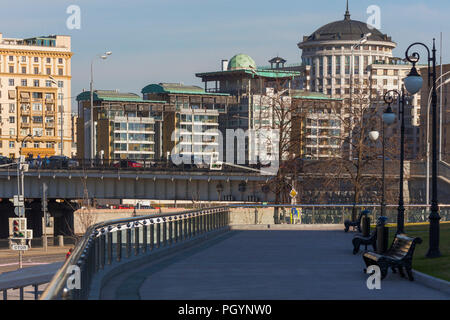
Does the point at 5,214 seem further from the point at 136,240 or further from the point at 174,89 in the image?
the point at 174,89

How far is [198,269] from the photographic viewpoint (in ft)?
66.2

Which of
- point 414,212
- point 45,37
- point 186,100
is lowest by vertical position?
point 414,212

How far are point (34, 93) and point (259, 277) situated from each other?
543ft

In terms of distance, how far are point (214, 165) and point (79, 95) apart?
123 m

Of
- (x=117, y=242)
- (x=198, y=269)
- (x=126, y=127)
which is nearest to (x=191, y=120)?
(x=126, y=127)

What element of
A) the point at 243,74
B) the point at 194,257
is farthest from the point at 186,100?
the point at 194,257

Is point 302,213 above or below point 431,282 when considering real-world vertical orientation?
below

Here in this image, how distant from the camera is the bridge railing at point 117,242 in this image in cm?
1165

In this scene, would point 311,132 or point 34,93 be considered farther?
point 34,93

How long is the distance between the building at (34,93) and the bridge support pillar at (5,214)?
211ft

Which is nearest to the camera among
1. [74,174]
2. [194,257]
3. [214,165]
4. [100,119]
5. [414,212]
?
[194,257]

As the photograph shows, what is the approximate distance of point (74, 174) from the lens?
7644cm

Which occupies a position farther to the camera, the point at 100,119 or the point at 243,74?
the point at 243,74
